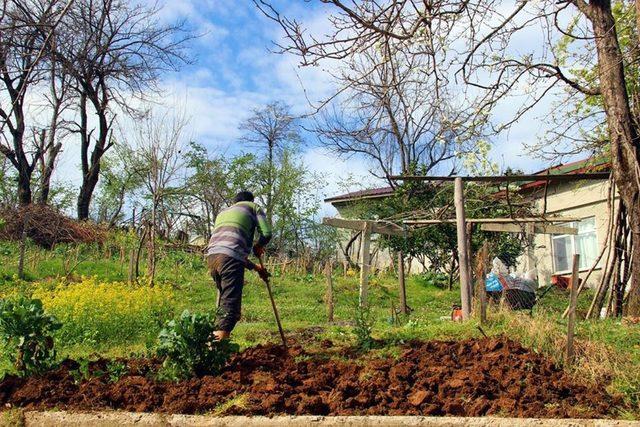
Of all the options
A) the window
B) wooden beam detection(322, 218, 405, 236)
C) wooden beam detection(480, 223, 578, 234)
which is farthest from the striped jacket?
the window

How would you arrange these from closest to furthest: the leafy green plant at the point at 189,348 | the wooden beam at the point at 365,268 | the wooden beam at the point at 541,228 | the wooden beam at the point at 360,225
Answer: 1. the leafy green plant at the point at 189,348
2. the wooden beam at the point at 365,268
3. the wooden beam at the point at 360,225
4. the wooden beam at the point at 541,228

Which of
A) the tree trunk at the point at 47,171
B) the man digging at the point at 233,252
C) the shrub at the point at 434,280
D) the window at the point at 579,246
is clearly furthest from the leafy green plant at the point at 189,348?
the tree trunk at the point at 47,171

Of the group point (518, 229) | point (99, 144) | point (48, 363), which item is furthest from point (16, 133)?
point (48, 363)

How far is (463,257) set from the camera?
9.81 metres

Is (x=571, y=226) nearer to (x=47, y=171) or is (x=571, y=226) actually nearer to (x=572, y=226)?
(x=572, y=226)

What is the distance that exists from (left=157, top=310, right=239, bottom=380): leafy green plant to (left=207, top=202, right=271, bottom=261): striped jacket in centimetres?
188

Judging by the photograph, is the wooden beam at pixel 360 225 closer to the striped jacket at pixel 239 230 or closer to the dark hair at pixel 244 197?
the dark hair at pixel 244 197

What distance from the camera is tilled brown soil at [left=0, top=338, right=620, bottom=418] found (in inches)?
195

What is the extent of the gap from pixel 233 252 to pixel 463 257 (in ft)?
12.0

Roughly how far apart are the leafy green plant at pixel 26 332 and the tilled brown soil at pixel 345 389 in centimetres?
23

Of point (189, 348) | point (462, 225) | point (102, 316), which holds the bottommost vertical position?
point (189, 348)

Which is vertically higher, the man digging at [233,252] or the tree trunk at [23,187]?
the tree trunk at [23,187]

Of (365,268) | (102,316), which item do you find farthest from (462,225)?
(102,316)

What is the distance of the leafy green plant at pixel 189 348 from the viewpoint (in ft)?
18.7
